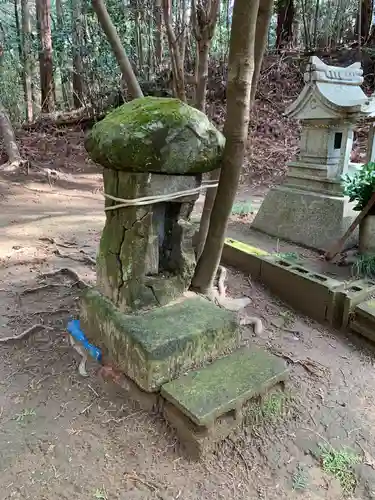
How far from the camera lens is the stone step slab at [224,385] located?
1811 millimetres

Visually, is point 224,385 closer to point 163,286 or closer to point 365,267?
point 163,286

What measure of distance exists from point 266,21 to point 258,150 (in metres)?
7.26

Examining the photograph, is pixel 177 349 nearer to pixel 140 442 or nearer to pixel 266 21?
pixel 140 442

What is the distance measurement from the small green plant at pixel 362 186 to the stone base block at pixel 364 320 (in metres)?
1.48

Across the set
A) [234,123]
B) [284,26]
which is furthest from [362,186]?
[284,26]

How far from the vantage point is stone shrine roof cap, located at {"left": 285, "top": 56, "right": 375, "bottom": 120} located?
4500mm

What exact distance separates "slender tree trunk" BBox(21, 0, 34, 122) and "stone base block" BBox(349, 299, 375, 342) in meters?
10.7

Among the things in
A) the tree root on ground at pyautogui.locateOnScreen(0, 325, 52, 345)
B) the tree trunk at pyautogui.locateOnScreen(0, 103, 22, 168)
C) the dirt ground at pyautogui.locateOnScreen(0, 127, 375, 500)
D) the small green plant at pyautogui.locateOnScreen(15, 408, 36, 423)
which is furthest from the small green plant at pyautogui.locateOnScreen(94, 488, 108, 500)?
the tree trunk at pyautogui.locateOnScreen(0, 103, 22, 168)

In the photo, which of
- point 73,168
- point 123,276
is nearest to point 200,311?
point 123,276

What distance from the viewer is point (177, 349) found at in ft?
6.51

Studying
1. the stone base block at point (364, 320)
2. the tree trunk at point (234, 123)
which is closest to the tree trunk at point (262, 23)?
the tree trunk at point (234, 123)

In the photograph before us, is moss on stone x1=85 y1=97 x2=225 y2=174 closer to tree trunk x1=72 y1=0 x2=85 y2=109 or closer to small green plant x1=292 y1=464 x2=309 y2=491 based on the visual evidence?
small green plant x1=292 y1=464 x2=309 y2=491

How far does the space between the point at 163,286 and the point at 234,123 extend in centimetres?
92

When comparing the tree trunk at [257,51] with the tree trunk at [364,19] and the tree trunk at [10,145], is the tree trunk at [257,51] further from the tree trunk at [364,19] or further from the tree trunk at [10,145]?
the tree trunk at [364,19]
